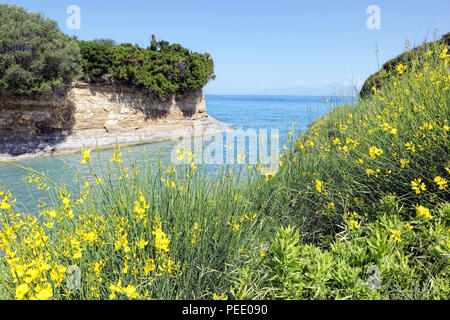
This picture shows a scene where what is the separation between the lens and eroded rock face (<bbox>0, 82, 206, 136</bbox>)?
14422 millimetres

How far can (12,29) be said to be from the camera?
13039 millimetres

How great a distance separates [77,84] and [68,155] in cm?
480

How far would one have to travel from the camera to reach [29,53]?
13.3 meters

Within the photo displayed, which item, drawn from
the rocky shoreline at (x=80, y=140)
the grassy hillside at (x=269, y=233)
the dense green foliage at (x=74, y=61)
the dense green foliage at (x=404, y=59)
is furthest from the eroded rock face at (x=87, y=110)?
the grassy hillside at (x=269, y=233)

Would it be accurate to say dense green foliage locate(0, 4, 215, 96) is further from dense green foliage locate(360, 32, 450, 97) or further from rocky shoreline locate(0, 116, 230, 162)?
dense green foliage locate(360, 32, 450, 97)

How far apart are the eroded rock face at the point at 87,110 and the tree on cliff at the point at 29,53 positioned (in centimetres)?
116

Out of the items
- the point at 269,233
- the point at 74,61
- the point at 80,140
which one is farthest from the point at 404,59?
the point at 74,61

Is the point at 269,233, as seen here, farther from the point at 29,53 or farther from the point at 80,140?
the point at 80,140

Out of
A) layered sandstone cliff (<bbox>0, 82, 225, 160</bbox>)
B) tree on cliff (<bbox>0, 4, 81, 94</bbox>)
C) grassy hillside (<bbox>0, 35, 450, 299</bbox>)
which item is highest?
tree on cliff (<bbox>0, 4, 81, 94</bbox>)

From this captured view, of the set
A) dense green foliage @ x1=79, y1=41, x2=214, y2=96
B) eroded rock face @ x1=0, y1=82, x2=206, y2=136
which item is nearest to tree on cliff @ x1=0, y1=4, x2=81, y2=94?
eroded rock face @ x1=0, y1=82, x2=206, y2=136

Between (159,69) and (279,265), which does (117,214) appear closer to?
(279,265)

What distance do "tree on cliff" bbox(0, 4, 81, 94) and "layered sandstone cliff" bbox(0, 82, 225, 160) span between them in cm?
137

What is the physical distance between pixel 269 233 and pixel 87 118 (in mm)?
16816

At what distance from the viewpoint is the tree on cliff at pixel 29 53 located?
42.5ft
